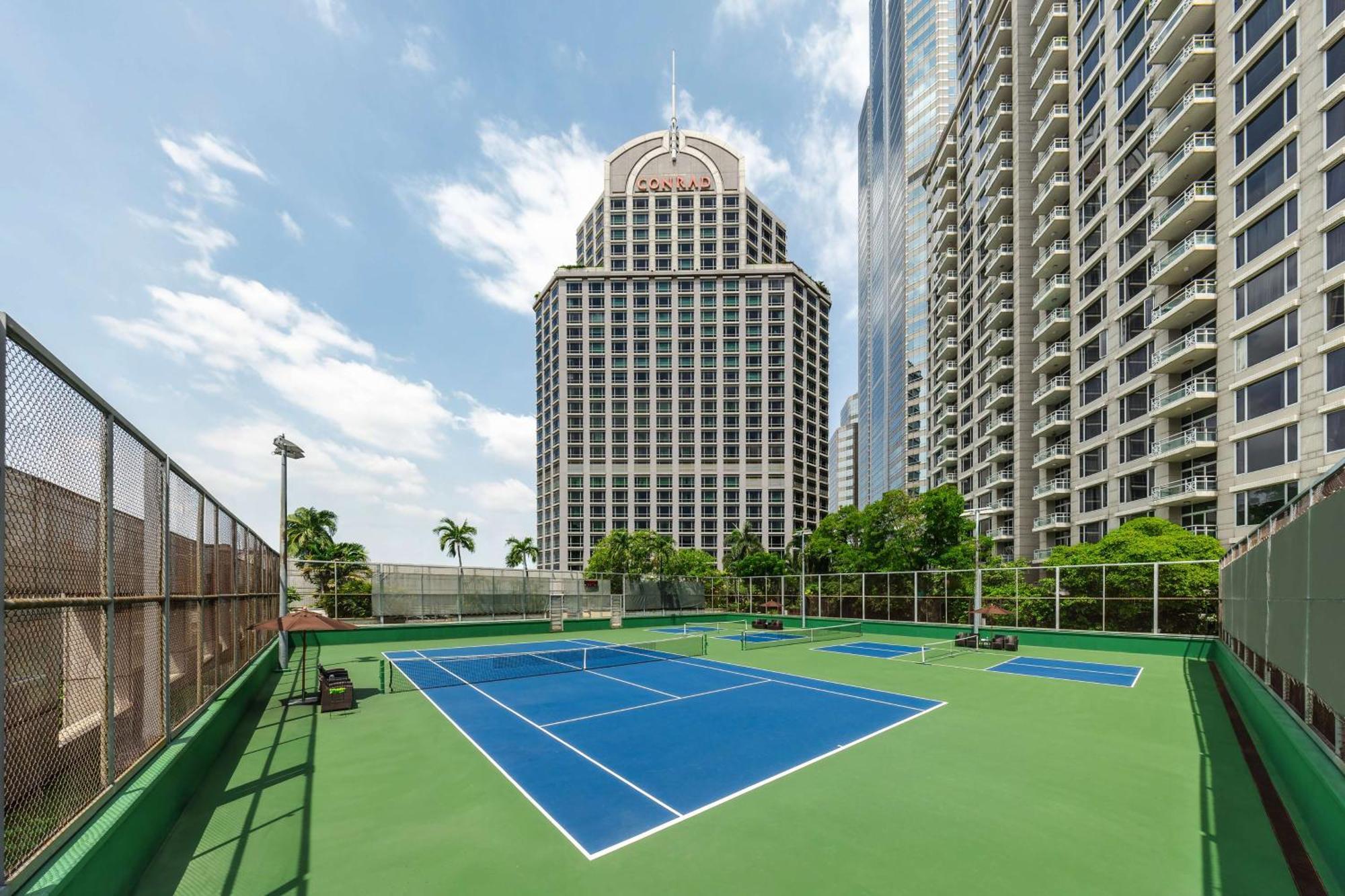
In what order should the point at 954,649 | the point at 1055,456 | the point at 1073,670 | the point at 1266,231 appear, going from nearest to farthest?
1. the point at 1073,670
2. the point at 954,649
3. the point at 1266,231
4. the point at 1055,456

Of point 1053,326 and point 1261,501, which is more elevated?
point 1053,326

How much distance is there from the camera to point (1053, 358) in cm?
5484

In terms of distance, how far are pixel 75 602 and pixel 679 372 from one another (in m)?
106

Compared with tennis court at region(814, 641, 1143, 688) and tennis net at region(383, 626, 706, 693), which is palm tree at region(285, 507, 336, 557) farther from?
tennis court at region(814, 641, 1143, 688)

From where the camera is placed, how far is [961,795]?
9.59 metres

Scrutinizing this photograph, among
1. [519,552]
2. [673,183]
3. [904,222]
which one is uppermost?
[673,183]

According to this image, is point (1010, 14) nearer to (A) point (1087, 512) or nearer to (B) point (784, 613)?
(A) point (1087, 512)

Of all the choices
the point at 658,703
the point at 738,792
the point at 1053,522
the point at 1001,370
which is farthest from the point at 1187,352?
the point at 738,792

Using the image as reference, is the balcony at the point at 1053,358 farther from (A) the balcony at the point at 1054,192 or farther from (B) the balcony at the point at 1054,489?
(A) the balcony at the point at 1054,192

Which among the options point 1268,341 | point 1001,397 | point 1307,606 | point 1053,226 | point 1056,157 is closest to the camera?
point 1307,606

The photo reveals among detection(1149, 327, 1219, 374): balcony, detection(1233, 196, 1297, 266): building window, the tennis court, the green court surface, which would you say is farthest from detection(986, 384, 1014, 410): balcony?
the green court surface

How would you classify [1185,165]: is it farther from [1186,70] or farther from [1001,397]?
[1001,397]

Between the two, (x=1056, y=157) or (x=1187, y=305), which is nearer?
→ (x=1187, y=305)

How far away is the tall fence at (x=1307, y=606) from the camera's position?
640cm
